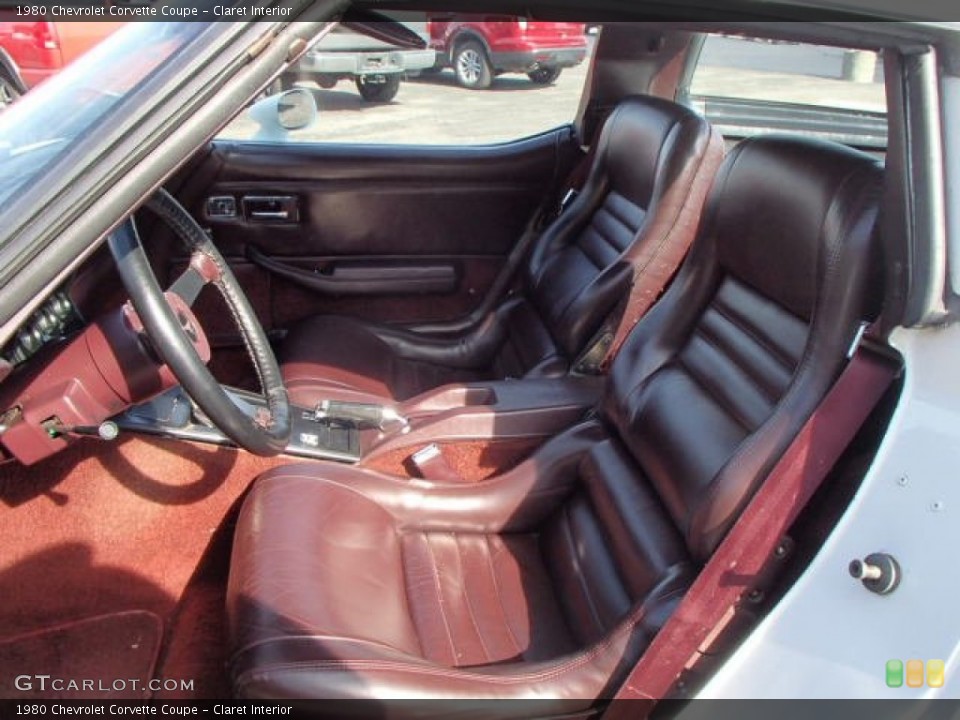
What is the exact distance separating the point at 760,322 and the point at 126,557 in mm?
1306

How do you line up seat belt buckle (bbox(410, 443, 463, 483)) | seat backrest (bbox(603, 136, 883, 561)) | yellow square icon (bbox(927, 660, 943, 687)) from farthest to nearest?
seat belt buckle (bbox(410, 443, 463, 483)) < seat backrest (bbox(603, 136, 883, 561)) < yellow square icon (bbox(927, 660, 943, 687))

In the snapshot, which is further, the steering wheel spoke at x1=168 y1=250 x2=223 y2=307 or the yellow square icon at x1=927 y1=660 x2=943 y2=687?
the steering wheel spoke at x1=168 y1=250 x2=223 y2=307

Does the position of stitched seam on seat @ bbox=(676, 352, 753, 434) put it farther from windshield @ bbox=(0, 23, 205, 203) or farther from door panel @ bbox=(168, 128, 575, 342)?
door panel @ bbox=(168, 128, 575, 342)

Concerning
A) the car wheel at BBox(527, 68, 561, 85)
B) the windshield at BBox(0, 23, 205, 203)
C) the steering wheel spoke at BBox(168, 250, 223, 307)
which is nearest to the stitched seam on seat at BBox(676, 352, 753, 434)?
the steering wheel spoke at BBox(168, 250, 223, 307)

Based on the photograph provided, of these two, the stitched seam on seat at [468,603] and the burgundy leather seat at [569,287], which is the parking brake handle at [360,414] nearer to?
the burgundy leather seat at [569,287]

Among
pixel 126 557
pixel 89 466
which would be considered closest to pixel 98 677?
pixel 126 557

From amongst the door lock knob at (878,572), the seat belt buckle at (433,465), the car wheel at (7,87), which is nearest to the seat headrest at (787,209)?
the door lock knob at (878,572)

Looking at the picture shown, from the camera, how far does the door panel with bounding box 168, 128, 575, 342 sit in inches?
119

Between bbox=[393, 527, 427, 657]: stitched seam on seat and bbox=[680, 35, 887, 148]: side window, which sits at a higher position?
bbox=[680, 35, 887, 148]: side window

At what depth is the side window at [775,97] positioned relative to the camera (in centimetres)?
271

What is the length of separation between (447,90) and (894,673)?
3.24 meters

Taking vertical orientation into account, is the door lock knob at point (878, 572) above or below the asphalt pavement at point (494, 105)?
above

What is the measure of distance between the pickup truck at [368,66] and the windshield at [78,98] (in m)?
0.83

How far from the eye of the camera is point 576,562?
180 cm
